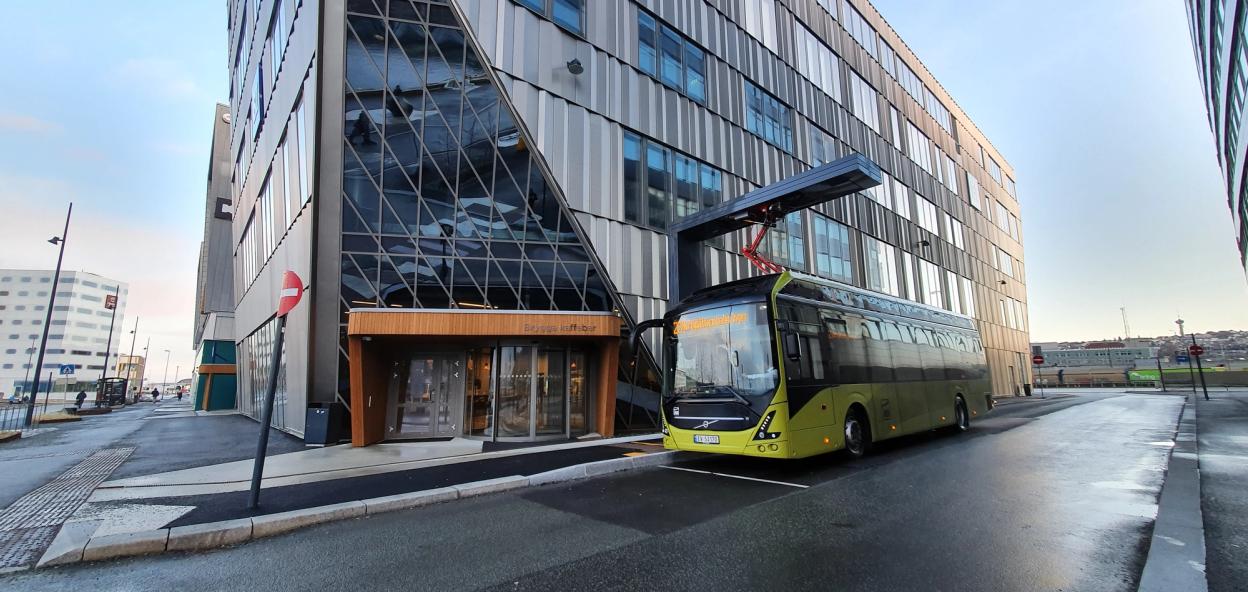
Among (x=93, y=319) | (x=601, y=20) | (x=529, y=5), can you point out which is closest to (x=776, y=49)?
(x=601, y=20)

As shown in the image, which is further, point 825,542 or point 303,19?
point 303,19

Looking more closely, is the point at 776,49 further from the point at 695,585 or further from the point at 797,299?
the point at 695,585

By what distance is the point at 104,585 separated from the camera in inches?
157

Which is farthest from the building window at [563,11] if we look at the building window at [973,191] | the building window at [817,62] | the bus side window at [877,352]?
the building window at [973,191]

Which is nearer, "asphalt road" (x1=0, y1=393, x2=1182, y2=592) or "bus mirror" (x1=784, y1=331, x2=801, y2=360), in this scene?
"asphalt road" (x1=0, y1=393, x2=1182, y2=592)

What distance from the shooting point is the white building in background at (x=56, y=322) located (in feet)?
319

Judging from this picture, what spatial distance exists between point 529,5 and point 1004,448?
16.0 metres

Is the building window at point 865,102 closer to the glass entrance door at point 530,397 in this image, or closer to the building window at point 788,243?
the building window at point 788,243

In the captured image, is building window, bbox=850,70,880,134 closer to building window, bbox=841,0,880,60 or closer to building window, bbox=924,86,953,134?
building window, bbox=841,0,880,60

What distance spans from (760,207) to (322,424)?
37.4ft

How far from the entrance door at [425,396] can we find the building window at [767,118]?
14704 millimetres

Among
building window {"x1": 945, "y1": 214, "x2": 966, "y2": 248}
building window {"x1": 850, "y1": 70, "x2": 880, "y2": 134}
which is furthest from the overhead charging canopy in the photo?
building window {"x1": 945, "y1": 214, "x2": 966, "y2": 248}

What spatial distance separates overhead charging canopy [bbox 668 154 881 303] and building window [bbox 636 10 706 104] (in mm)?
6414

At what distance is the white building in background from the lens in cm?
9738
